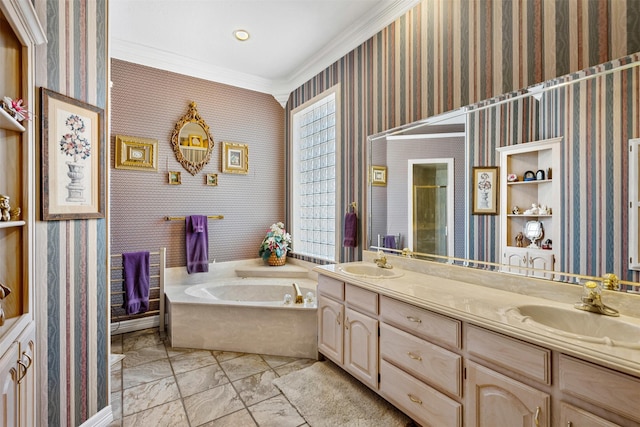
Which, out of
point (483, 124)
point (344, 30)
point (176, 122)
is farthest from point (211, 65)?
point (483, 124)

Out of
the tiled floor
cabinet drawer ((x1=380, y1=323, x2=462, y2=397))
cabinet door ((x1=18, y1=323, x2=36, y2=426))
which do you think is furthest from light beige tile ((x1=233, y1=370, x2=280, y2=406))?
cabinet door ((x1=18, y1=323, x2=36, y2=426))

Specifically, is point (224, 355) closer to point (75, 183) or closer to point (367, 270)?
point (367, 270)

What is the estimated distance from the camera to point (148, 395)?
2.12 m

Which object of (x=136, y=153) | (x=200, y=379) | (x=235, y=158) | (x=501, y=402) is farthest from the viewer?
(x=235, y=158)

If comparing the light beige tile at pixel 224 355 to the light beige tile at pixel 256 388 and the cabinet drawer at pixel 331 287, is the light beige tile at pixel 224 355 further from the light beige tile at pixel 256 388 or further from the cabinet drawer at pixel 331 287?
the cabinet drawer at pixel 331 287

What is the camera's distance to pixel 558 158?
5.24ft

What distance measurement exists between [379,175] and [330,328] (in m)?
1.36

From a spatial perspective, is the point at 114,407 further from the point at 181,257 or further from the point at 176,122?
the point at 176,122

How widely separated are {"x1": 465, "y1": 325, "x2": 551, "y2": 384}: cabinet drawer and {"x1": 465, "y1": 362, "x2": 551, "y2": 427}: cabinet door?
0.06 meters

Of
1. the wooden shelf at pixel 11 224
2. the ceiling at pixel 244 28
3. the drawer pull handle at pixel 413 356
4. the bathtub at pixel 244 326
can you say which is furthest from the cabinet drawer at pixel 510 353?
the ceiling at pixel 244 28

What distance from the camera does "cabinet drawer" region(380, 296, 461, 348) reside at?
4.96 ft

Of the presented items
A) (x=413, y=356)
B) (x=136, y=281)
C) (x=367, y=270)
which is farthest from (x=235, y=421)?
(x=136, y=281)

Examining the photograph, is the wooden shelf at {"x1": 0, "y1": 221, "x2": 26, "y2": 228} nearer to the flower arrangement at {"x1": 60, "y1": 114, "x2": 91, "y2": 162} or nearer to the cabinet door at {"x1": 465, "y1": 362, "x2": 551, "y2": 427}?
the flower arrangement at {"x1": 60, "y1": 114, "x2": 91, "y2": 162}

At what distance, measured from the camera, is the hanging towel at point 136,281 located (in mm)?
3064
